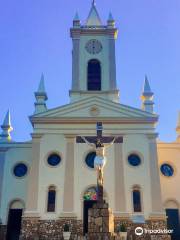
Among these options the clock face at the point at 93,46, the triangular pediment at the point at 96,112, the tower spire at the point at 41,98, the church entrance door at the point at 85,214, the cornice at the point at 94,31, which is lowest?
the church entrance door at the point at 85,214

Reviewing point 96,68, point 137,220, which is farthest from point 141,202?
point 96,68

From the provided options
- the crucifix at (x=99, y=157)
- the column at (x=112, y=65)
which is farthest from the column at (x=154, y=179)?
the crucifix at (x=99, y=157)

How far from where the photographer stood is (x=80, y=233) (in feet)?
78.1

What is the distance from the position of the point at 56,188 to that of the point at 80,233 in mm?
3421

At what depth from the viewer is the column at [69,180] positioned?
24688mm

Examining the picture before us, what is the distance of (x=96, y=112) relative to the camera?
27781mm

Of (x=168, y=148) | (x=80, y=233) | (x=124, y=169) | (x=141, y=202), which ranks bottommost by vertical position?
(x=80, y=233)

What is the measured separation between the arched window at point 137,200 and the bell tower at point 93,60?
27.3ft

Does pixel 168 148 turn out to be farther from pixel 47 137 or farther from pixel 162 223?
pixel 47 137

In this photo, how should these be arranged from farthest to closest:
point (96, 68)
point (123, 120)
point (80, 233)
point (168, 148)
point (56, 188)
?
1. point (96, 68)
2. point (168, 148)
3. point (123, 120)
4. point (56, 188)
5. point (80, 233)

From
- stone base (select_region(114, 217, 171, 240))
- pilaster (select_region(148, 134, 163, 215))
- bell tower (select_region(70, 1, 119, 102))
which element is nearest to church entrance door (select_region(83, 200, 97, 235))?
stone base (select_region(114, 217, 171, 240))

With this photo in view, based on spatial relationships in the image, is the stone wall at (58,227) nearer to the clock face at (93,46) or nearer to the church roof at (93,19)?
the clock face at (93,46)

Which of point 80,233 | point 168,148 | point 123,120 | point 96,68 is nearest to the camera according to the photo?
point 80,233

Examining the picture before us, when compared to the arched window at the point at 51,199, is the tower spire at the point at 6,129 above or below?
above
